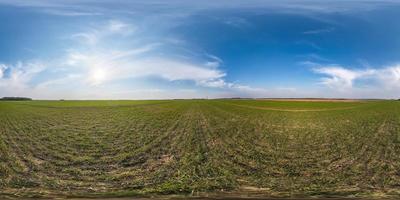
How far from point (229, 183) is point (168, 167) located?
2.95m

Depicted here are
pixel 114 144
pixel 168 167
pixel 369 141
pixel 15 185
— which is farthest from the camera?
pixel 369 141

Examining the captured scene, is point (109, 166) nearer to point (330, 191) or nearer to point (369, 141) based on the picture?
point (330, 191)

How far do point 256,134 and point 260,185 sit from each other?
451 inches

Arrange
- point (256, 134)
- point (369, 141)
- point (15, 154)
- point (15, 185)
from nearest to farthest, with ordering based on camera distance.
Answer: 1. point (15, 185)
2. point (15, 154)
3. point (369, 141)
4. point (256, 134)

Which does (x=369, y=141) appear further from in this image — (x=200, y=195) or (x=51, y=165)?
(x=51, y=165)

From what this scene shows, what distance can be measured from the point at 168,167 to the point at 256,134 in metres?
9.87

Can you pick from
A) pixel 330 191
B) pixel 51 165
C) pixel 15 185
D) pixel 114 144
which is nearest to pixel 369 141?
pixel 330 191

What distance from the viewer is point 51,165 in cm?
1324

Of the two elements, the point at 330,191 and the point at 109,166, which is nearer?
the point at 330,191

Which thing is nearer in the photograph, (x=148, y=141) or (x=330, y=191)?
(x=330, y=191)

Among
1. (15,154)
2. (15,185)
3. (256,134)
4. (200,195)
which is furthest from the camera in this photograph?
(256,134)

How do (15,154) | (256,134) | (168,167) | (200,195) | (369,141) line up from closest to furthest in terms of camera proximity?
1. (200,195)
2. (168,167)
3. (15,154)
4. (369,141)
5. (256,134)

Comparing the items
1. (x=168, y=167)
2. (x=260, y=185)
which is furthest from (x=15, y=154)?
(x=260, y=185)

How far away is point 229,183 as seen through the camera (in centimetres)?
1062
